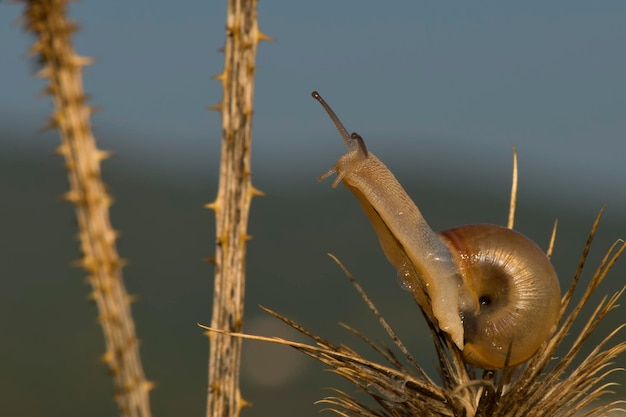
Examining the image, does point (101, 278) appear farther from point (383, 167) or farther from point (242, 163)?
point (383, 167)

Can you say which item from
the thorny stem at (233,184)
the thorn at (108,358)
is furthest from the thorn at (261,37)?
the thorn at (108,358)

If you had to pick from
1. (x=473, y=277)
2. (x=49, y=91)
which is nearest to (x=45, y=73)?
(x=49, y=91)

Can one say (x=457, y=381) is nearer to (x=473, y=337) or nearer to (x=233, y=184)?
(x=473, y=337)

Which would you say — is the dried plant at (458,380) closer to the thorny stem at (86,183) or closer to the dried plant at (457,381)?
the dried plant at (457,381)

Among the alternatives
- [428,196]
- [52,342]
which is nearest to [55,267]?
[52,342]

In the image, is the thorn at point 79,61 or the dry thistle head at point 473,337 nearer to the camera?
the dry thistle head at point 473,337

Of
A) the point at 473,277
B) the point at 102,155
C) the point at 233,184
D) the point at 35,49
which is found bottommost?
the point at 473,277

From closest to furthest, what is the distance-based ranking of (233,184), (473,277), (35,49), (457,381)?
(457,381) < (473,277) < (233,184) < (35,49)
